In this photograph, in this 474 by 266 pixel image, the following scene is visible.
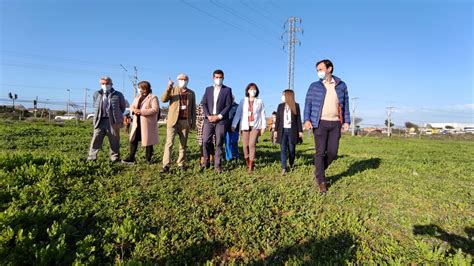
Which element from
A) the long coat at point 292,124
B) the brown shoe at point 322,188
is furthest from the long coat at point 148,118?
the brown shoe at point 322,188

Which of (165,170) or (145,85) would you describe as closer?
(165,170)

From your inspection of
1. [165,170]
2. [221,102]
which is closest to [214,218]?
[165,170]

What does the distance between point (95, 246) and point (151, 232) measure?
22.2 inches

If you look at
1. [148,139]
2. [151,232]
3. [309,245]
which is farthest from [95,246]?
[148,139]

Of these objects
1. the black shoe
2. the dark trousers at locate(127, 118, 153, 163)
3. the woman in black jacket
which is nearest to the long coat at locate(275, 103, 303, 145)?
the woman in black jacket

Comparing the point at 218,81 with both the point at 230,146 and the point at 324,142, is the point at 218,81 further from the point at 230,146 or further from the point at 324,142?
the point at 324,142

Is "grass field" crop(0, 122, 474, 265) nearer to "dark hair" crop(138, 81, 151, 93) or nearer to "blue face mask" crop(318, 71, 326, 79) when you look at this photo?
"dark hair" crop(138, 81, 151, 93)

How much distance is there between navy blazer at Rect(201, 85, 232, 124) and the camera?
5.78 meters

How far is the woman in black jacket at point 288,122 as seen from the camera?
6.17 metres

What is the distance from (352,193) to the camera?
4.93 metres

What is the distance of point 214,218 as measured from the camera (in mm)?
3688

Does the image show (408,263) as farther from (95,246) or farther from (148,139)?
(148,139)

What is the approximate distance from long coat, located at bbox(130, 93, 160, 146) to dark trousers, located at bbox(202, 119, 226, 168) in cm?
104

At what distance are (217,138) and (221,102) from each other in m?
0.70
